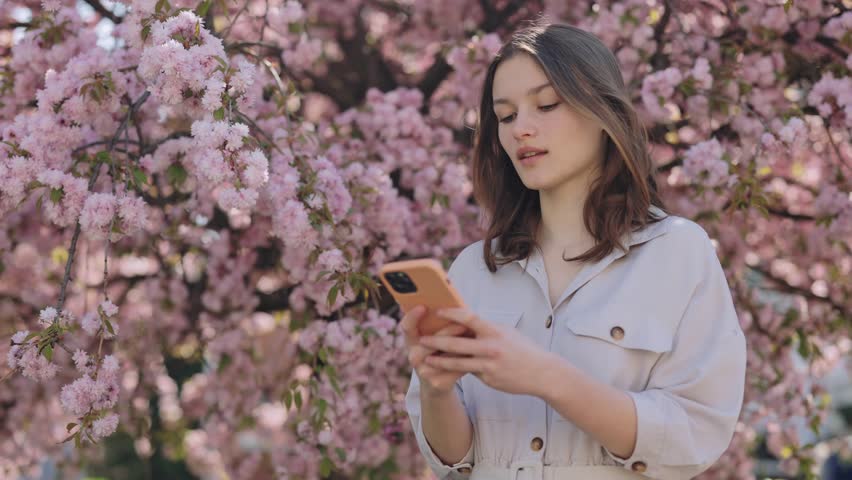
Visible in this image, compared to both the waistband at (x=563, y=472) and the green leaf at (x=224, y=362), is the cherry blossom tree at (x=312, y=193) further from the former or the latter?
the waistband at (x=563, y=472)

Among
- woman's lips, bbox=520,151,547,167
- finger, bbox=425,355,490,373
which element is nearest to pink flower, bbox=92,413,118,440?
finger, bbox=425,355,490,373

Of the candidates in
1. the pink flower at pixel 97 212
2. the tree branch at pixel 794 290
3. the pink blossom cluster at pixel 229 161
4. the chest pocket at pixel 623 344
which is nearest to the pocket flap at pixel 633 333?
the chest pocket at pixel 623 344

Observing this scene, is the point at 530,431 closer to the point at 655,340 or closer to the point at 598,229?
the point at 655,340

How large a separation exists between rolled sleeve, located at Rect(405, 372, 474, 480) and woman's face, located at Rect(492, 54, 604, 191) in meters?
0.46

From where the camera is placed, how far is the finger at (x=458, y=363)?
1.41 metres

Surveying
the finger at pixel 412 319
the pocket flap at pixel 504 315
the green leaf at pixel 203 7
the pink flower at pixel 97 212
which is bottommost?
the pink flower at pixel 97 212

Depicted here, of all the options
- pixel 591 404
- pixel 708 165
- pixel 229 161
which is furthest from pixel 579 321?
pixel 708 165

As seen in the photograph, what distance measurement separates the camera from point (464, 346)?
140 centimetres

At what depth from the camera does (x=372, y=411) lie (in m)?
3.34

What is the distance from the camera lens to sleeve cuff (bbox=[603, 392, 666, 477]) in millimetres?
1528

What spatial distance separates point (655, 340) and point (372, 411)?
188 cm

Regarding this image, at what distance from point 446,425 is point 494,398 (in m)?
0.11

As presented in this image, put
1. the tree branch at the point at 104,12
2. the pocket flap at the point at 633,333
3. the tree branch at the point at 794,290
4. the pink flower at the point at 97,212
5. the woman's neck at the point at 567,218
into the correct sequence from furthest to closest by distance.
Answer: the tree branch at the point at 794,290, the tree branch at the point at 104,12, the pink flower at the point at 97,212, the woman's neck at the point at 567,218, the pocket flap at the point at 633,333

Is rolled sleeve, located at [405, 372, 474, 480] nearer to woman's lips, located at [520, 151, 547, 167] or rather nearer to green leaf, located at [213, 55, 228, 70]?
woman's lips, located at [520, 151, 547, 167]
